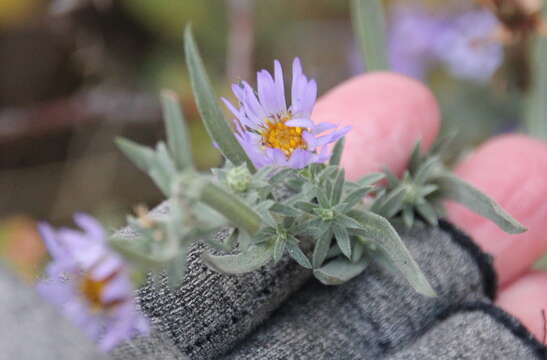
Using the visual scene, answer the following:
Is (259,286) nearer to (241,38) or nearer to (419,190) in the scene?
(419,190)

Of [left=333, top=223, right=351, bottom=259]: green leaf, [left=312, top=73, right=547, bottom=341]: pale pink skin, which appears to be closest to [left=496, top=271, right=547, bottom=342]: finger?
[left=312, top=73, right=547, bottom=341]: pale pink skin

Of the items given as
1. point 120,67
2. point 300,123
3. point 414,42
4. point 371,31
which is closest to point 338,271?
point 300,123

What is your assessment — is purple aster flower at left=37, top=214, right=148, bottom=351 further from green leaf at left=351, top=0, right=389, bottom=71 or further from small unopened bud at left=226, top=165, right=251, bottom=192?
green leaf at left=351, top=0, right=389, bottom=71

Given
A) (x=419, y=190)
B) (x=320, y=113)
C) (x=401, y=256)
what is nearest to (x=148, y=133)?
(x=320, y=113)

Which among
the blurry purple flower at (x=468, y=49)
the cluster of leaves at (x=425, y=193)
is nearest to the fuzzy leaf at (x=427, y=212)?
the cluster of leaves at (x=425, y=193)

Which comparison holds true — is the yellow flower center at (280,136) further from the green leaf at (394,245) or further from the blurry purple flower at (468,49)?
the blurry purple flower at (468,49)
